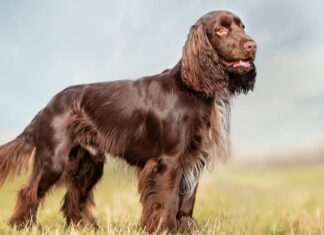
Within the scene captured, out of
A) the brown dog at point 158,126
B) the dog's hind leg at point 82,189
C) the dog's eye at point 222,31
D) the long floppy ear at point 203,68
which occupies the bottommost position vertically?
the dog's hind leg at point 82,189

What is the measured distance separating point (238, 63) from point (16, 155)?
285 cm

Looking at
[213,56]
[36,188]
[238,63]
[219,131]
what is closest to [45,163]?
[36,188]

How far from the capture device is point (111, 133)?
680cm

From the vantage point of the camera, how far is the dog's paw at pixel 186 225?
6.43m

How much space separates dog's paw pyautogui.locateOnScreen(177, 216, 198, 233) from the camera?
253 inches

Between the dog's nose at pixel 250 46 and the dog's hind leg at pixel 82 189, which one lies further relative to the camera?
the dog's hind leg at pixel 82 189

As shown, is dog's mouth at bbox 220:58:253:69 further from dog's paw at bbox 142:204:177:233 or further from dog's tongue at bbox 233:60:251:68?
dog's paw at bbox 142:204:177:233

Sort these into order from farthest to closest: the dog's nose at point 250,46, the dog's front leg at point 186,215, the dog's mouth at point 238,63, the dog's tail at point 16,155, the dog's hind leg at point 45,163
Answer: the dog's tail at point 16,155, the dog's hind leg at point 45,163, the dog's front leg at point 186,215, the dog's mouth at point 238,63, the dog's nose at point 250,46

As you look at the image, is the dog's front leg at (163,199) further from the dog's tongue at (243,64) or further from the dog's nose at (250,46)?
the dog's nose at (250,46)

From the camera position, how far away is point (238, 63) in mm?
6148

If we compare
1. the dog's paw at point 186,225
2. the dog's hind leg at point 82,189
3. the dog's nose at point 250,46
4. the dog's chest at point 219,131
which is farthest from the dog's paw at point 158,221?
the dog's nose at point 250,46

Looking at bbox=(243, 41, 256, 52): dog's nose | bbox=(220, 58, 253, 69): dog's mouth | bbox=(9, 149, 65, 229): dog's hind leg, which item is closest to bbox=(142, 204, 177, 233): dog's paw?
bbox=(9, 149, 65, 229): dog's hind leg

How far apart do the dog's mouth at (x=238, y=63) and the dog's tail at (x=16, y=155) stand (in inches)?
97.7

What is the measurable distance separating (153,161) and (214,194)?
5.20 feet
